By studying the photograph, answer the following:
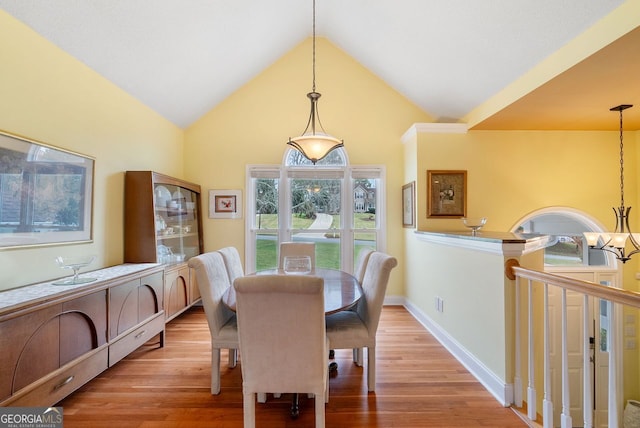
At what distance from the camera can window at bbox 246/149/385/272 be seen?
14.3ft

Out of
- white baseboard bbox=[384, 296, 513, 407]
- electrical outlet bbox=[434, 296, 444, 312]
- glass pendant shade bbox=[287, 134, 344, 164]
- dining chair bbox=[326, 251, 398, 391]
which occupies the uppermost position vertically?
glass pendant shade bbox=[287, 134, 344, 164]

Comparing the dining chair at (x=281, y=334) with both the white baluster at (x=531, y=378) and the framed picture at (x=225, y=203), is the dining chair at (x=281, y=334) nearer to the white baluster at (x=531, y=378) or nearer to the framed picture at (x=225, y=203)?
the white baluster at (x=531, y=378)

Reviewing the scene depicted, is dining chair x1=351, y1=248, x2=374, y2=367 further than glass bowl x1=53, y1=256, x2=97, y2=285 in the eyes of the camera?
Yes

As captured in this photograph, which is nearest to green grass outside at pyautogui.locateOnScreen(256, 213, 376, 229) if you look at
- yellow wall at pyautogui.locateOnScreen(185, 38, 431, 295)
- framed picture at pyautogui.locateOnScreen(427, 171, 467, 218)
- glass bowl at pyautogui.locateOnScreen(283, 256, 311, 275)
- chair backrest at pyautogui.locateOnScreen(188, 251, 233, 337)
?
yellow wall at pyautogui.locateOnScreen(185, 38, 431, 295)

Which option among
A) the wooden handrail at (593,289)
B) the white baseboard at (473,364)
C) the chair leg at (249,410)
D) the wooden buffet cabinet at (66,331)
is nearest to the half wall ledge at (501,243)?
the wooden handrail at (593,289)

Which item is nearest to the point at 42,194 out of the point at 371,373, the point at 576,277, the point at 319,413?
the point at 319,413

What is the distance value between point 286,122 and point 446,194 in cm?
238

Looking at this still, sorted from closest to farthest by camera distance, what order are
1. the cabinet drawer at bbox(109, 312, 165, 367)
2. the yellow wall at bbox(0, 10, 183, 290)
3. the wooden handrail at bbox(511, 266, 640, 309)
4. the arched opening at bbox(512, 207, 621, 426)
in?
the wooden handrail at bbox(511, 266, 640, 309)
the yellow wall at bbox(0, 10, 183, 290)
the cabinet drawer at bbox(109, 312, 165, 367)
the arched opening at bbox(512, 207, 621, 426)

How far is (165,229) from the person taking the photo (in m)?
3.32

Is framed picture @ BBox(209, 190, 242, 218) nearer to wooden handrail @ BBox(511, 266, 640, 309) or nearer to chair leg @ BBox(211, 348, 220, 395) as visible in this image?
chair leg @ BBox(211, 348, 220, 395)

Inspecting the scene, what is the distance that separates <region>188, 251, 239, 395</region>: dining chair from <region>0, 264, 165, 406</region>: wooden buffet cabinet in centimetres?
73

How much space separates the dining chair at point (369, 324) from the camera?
2.06 metres

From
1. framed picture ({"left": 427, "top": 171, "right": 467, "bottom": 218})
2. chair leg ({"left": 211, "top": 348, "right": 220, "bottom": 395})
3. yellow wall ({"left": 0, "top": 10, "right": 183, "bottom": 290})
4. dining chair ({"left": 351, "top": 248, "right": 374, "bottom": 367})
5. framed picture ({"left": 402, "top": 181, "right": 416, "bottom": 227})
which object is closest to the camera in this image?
yellow wall ({"left": 0, "top": 10, "right": 183, "bottom": 290})

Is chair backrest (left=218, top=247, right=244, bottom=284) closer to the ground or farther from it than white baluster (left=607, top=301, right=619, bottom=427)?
farther from it
